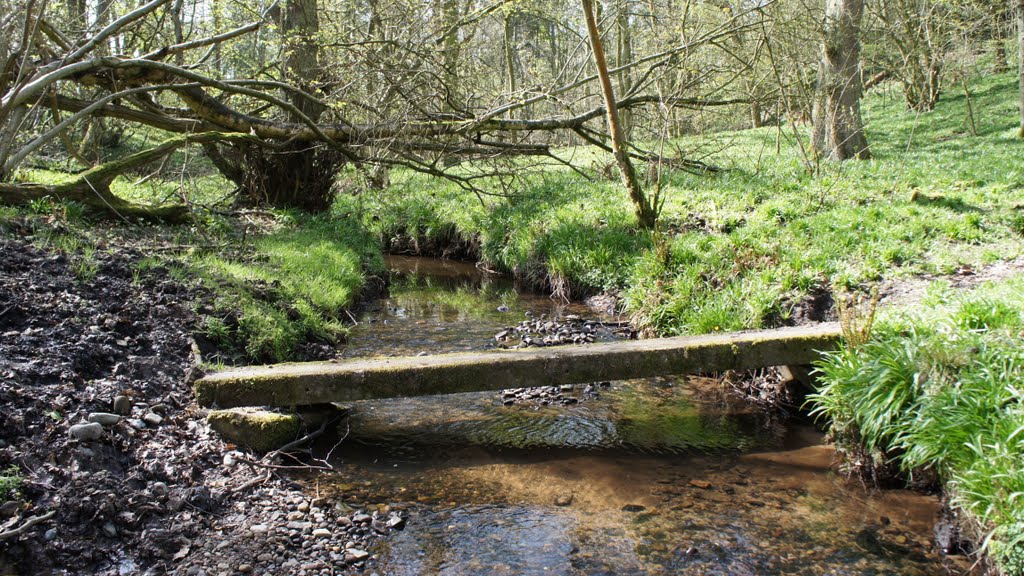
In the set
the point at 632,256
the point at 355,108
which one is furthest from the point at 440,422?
the point at 355,108

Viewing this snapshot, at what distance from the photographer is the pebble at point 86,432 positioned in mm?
3752

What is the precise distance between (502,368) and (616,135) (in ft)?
16.9

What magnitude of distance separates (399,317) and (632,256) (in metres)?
3.24

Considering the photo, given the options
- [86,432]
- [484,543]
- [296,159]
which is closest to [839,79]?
[296,159]

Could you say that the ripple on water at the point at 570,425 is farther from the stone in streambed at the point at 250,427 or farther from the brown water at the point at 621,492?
the stone in streambed at the point at 250,427

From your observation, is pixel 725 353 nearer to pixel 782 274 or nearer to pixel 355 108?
pixel 782 274

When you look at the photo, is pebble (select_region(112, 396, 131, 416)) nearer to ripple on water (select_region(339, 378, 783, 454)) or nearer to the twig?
the twig

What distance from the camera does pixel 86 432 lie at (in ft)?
12.4

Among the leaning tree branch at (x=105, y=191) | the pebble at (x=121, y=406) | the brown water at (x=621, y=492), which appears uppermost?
the leaning tree branch at (x=105, y=191)

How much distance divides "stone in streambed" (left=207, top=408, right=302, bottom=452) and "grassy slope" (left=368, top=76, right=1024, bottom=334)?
4.17m

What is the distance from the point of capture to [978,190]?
948 centimetres

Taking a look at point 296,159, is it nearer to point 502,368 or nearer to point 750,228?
point 750,228

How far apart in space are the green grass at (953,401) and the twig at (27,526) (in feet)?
14.6

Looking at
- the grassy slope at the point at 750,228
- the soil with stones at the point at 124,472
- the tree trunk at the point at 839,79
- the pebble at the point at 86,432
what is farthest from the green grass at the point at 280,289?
the tree trunk at the point at 839,79
